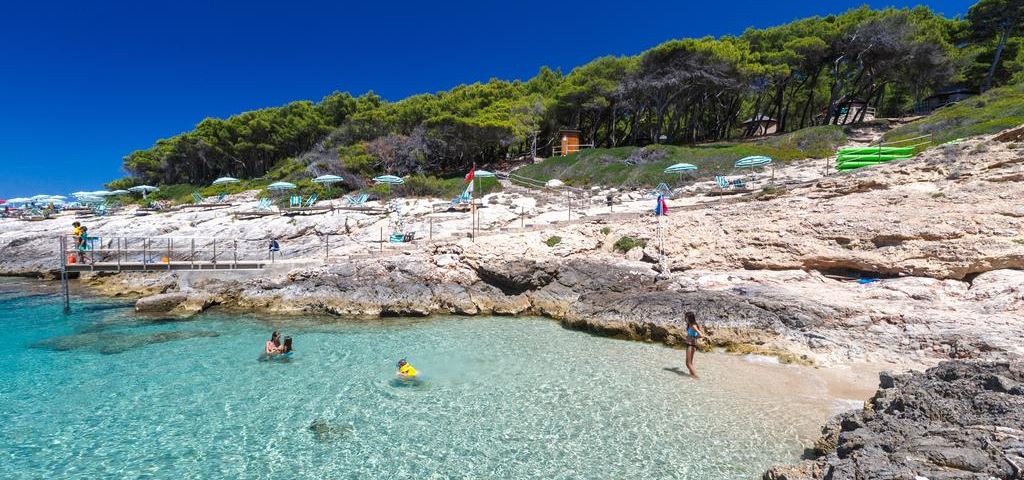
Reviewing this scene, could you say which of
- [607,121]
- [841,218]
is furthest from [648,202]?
[607,121]

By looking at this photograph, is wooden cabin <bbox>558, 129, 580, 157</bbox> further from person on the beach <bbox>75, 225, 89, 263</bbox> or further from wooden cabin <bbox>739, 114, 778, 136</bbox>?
person on the beach <bbox>75, 225, 89, 263</bbox>

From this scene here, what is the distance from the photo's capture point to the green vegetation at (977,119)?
23.9m

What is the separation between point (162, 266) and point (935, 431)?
23.4 m

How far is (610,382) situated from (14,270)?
3591 centimetres

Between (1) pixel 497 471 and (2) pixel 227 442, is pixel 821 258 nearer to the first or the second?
(1) pixel 497 471

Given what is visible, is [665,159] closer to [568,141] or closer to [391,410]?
[568,141]

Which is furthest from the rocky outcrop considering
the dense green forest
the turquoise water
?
the dense green forest

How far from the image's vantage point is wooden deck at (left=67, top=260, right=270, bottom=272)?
1856 centimetres

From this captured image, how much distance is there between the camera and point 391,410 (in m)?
8.86

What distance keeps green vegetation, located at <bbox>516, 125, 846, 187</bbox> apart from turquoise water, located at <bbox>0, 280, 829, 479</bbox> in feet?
62.1

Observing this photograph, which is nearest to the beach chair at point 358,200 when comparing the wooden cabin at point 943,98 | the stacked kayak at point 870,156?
the stacked kayak at point 870,156

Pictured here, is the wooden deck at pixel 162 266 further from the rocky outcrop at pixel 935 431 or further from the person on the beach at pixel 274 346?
the rocky outcrop at pixel 935 431

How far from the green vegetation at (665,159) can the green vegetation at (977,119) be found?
13.9ft

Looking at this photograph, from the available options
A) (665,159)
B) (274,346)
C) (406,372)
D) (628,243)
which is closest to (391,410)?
(406,372)
